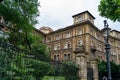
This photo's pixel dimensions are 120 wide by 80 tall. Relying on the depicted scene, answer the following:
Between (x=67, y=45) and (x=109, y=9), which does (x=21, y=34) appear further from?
(x=67, y=45)

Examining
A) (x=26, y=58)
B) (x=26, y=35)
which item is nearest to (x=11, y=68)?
(x=26, y=58)

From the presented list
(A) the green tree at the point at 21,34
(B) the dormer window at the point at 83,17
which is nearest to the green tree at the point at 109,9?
(A) the green tree at the point at 21,34

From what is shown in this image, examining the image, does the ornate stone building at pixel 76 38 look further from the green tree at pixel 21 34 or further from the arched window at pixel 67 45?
the green tree at pixel 21 34

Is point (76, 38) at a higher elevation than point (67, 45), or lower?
higher

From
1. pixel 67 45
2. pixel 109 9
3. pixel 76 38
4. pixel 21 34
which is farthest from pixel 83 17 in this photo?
pixel 109 9

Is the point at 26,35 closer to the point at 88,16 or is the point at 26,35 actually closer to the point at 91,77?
the point at 91,77

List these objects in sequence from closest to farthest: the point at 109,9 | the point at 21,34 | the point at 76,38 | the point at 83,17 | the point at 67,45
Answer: the point at 109,9 < the point at 21,34 < the point at 76,38 < the point at 83,17 < the point at 67,45

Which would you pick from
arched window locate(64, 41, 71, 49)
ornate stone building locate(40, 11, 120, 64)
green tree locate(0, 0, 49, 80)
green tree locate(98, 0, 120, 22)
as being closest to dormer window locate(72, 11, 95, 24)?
ornate stone building locate(40, 11, 120, 64)

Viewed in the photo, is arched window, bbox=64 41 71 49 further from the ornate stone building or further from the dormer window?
the dormer window

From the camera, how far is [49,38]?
55.3m

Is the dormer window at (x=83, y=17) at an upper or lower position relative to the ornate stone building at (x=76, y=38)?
upper

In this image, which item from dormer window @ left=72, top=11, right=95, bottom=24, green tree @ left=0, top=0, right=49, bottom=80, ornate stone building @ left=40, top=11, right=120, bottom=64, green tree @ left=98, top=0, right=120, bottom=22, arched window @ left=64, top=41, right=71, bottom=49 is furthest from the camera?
arched window @ left=64, top=41, right=71, bottom=49

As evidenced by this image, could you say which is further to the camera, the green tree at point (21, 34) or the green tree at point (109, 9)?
the green tree at point (109, 9)

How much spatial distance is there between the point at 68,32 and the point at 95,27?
710cm
